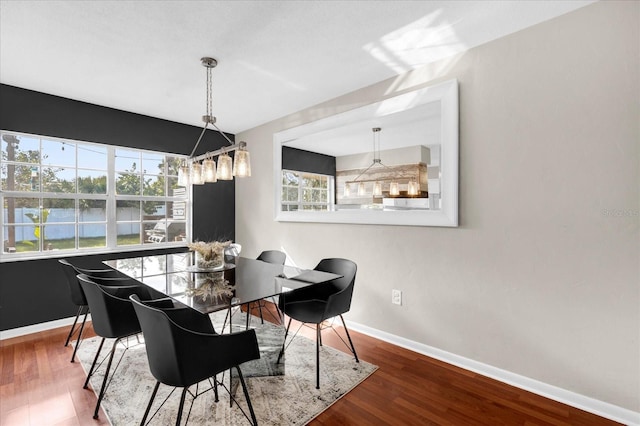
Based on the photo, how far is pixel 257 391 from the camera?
7.02ft

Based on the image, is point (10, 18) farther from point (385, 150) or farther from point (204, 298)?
point (385, 150)

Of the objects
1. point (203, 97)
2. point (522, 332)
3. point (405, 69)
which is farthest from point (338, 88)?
point (522, 332)

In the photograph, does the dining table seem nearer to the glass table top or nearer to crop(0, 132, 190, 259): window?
the glass table top

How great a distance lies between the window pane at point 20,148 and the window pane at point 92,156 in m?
0.36

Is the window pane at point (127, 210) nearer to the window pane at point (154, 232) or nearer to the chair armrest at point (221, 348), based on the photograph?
the window pane at point (154, 232)

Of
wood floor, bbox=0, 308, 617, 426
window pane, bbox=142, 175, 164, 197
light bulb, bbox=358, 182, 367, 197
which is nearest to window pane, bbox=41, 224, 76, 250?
window pane, bbox=142, 175, 164, 197

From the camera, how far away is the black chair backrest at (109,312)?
6.28ft

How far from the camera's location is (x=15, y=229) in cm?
317

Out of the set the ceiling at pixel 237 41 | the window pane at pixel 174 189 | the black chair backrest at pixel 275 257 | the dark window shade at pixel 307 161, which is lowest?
the black chair backrest at pixel 275 257

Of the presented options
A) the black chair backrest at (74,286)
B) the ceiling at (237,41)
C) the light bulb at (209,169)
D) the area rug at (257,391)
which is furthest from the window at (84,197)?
the light bulb at (209,169)

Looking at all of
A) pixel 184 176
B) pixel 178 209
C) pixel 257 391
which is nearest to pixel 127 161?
pixel 178 209

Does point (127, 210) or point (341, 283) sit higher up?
point (127, 210)

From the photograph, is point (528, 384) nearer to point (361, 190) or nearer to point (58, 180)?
point (361, 190)

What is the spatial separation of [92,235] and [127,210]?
46 cm
